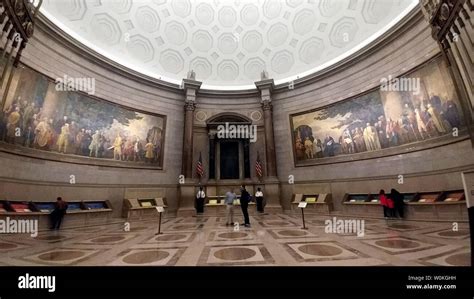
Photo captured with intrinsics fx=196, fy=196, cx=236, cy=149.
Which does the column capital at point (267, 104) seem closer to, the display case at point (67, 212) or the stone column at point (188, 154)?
the stone column at point (188, 154)

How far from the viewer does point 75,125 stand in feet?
35.3

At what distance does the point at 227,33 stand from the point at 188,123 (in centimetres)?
864

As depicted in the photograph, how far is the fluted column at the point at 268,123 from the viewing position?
1485 centimetres

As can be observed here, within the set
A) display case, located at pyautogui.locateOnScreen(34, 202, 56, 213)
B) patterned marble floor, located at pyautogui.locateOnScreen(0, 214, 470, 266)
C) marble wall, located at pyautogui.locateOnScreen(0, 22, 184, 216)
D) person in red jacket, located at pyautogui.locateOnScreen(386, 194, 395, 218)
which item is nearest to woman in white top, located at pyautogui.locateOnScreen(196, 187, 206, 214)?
marble wall, located at pyautogui.locateOnScreen(0, 22, 184, 216)

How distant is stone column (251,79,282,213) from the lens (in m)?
14.0

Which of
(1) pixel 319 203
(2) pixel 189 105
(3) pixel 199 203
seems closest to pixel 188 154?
(3) pixel 199 203

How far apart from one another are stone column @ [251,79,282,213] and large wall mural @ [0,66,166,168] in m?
7.94

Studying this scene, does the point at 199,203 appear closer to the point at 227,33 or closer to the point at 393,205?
the point at 393,205

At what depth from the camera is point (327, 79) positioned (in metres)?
14.2

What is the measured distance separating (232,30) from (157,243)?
56.3ft

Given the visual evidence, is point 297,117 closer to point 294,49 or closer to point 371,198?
point 294,49

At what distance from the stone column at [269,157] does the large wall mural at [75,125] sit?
26.1 ft
